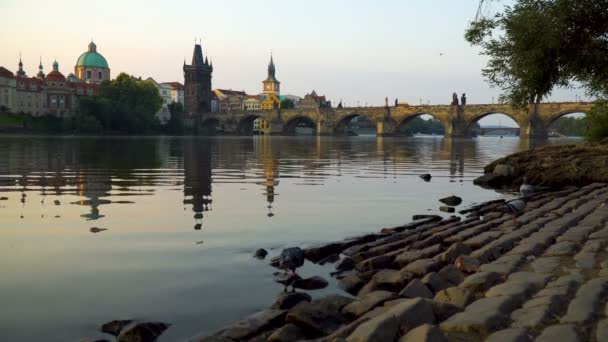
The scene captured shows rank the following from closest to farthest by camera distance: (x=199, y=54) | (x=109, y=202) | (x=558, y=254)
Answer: (x=558, y=254)
(x=109, y=202)
(x=199, y=54)

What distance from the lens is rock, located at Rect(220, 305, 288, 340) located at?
4285 mm

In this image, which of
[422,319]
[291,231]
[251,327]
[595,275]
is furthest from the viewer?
[291,231]

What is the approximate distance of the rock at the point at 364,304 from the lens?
15.1ft

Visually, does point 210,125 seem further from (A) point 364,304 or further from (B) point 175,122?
(A) point 364,304

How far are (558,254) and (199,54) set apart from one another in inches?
5932

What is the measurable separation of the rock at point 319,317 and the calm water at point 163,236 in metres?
0.73

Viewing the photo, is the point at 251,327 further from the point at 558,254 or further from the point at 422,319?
the point at 558,254

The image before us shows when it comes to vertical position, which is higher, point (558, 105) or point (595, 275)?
point (558, 105)

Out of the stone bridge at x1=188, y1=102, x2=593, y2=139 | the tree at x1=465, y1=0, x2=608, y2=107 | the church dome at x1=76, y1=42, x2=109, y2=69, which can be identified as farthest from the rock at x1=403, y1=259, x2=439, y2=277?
the church dome at x1=76, y1=42, x2=109, y2=69

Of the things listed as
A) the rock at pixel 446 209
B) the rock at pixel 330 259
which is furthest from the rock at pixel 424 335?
the rock at pixel 446 209

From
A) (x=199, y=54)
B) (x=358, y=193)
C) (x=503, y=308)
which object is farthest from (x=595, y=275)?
(x=199, y=54)

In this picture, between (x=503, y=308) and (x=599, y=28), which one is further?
(x=599, y=28)

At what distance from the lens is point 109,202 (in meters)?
Answer: 11.8

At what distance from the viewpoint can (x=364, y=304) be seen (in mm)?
4688
